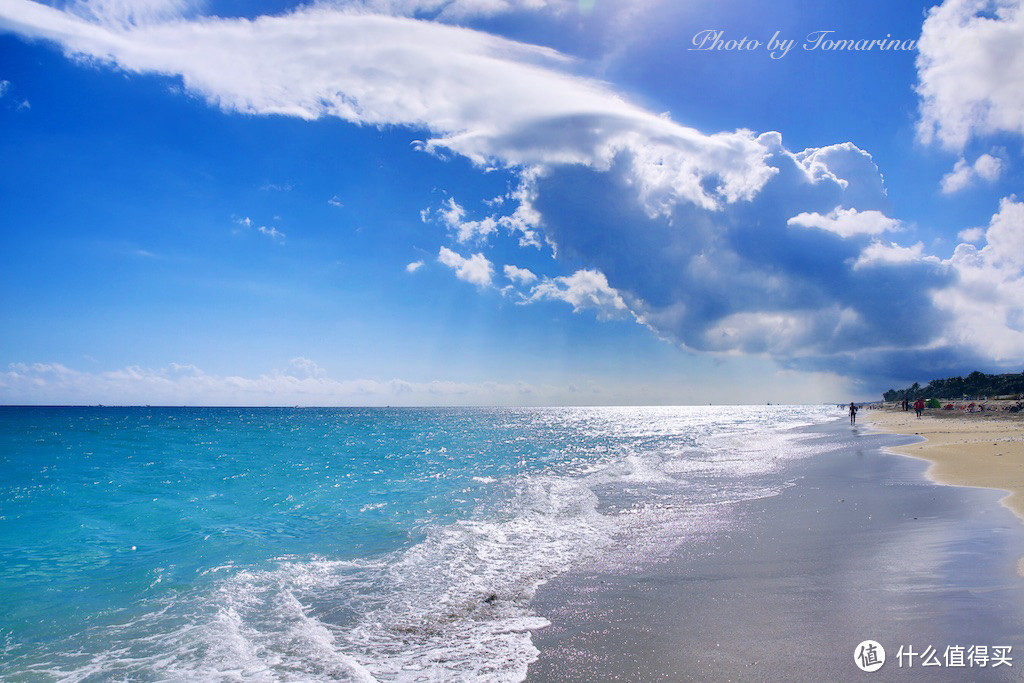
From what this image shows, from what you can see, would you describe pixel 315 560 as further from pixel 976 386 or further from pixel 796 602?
pixel 976 386

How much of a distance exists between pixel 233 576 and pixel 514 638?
7.26 metres

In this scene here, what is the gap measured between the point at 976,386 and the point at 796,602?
175m

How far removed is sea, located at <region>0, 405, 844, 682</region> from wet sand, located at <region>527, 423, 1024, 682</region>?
0.78 m

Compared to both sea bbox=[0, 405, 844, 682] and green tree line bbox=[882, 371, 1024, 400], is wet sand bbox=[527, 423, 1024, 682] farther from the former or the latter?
green tree line bbox=[882, 371, 1024, 400]

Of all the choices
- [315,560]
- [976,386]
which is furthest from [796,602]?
[976,386]

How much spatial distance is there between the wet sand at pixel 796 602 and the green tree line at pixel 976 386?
133693 millimetres

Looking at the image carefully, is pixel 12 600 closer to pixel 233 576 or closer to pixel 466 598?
pixel 233 576

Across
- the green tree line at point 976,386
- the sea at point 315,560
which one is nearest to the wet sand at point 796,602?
the sea at point 315,560

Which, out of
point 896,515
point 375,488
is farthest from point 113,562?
point 896,515

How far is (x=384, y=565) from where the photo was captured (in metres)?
11.5

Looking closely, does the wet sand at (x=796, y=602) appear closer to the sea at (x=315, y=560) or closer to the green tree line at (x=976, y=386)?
the sea at (x=315, y=560)

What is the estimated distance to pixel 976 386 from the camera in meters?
135

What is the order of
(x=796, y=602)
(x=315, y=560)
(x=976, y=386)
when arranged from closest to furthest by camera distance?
1. (x=796, y=602)
2. (x=315, y=560)
3. (x=976, y=386)

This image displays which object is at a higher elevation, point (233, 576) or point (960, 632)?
point (960, 632)
